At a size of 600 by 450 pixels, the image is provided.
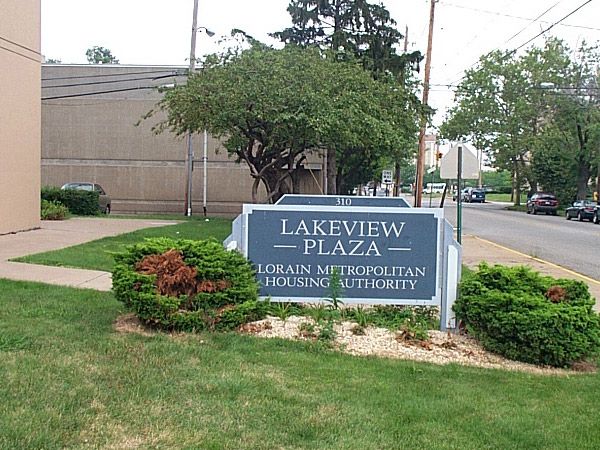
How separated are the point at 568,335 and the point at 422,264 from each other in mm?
Answer: 1897

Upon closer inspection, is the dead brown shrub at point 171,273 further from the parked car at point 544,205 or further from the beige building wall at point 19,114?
the parked car at point 544,205

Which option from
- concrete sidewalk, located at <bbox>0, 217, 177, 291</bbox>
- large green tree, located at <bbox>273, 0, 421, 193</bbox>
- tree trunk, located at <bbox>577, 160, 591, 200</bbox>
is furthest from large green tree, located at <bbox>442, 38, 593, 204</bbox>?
concrete sidewalk, located at <bbox>0, 217, 177, 291</bbox>

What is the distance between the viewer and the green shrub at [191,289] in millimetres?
6934

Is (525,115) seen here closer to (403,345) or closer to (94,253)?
(94,253)

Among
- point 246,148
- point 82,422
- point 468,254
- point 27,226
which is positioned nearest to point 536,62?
point 246,148

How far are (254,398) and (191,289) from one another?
2.20m

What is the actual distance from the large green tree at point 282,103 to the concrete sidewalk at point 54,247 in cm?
430

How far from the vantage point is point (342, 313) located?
7914 millimetres

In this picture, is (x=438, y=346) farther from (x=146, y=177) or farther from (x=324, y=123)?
(x=146, y=177)

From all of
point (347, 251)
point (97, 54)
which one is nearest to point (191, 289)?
point (347, 251)

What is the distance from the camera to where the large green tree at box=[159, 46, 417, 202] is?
19.5 metres

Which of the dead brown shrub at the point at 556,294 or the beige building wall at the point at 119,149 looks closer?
the dead brown shrub at the point at 556,294

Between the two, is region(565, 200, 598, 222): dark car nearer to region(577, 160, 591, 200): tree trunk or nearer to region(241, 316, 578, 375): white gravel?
region(577, 160, 591, 200): tree trunk

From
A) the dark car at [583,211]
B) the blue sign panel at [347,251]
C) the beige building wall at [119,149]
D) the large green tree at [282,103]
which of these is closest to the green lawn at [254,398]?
the blue sign panel at [347,251]
